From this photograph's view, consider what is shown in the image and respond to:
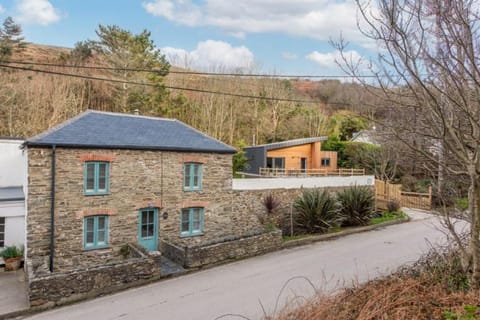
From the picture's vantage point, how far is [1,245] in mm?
12508

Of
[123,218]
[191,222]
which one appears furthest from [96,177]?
[191,222]

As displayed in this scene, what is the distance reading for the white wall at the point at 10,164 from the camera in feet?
51.8

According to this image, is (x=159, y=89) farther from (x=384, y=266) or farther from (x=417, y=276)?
(x=417, y=276)

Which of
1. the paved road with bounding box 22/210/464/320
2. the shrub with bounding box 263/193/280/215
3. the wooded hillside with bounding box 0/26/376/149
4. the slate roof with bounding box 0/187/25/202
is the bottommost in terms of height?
the paved road with bounding box 22/210/464/320

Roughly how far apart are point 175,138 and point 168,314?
8070 mm

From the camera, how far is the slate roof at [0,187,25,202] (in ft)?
41.2

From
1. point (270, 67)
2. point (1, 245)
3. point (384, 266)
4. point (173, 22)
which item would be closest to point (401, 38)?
point (384, 266)

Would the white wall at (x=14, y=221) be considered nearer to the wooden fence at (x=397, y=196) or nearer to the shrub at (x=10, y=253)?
the shrub at (x=10, y=253)

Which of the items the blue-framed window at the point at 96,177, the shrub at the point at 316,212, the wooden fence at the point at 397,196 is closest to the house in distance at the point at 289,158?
the wooden fence at the point at 397,196

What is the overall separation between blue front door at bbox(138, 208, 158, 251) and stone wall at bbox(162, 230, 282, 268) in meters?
0.54

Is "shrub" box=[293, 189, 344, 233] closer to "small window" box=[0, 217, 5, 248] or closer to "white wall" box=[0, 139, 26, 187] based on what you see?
"small window" box=[0, 217, 5, 248]

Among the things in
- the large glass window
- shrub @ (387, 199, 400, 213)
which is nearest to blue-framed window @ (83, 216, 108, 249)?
the large glass window

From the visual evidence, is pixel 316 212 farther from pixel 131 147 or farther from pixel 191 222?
pixel 131 147

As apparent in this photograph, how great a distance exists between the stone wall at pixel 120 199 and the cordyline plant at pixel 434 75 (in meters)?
10.2
